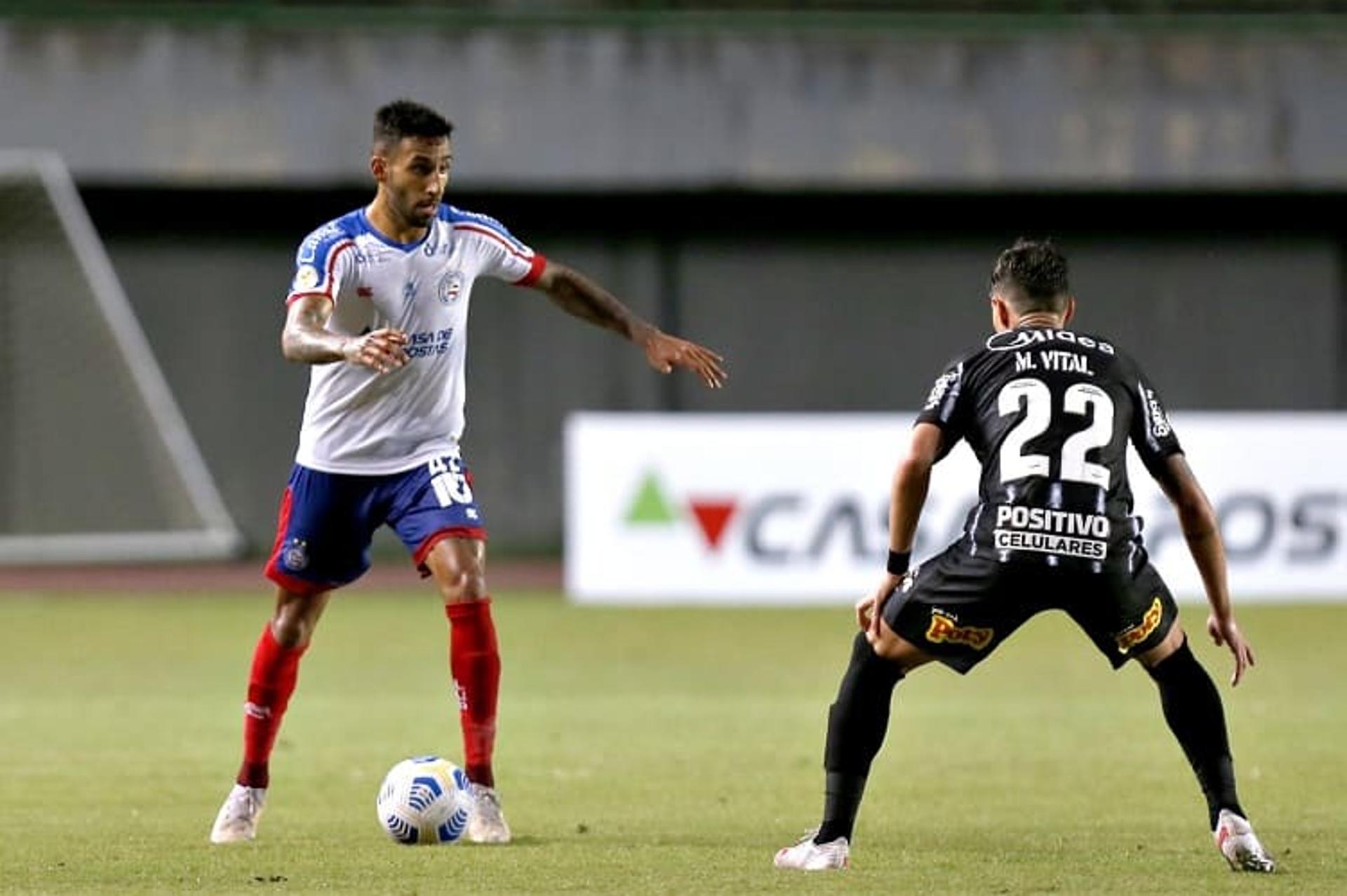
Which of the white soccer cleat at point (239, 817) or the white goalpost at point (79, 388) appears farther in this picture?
the white goalpost at point (79, 388)

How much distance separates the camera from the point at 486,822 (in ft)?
26.9

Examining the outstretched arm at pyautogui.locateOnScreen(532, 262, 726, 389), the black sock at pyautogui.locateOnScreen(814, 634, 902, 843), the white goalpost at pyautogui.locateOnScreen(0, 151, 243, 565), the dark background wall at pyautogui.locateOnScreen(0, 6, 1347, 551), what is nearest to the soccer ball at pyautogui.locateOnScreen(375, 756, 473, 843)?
the black sock at pyautogui.locateOnScreen(814, 634, 902, 843)

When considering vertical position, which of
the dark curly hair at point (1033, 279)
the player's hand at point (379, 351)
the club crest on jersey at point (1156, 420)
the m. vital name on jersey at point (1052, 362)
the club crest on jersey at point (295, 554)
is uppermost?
the dark curly hair at point (1033, 279)

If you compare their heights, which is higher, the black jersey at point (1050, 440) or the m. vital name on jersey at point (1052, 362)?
the m. vital name on jersey at point (1052, 362)

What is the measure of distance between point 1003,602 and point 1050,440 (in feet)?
1.54

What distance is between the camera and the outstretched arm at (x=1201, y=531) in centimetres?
725

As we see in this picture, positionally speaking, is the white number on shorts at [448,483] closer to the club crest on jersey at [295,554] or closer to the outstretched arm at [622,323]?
the club crest on jersey at [295,554]

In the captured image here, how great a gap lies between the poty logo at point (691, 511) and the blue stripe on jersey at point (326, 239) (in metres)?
11.8

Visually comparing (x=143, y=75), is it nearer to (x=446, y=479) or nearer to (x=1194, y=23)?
(x=1194, y=23)

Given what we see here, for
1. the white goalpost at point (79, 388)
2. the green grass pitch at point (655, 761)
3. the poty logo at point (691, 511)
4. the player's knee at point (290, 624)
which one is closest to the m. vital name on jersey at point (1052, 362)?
the green grass pitch at point (655, 761)

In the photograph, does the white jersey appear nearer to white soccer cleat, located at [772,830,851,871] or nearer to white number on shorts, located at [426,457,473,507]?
white number on shorts, located at [426,457,473,507]

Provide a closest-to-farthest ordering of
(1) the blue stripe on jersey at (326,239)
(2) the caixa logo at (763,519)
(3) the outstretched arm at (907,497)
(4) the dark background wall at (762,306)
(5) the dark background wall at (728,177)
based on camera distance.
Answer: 1. (3) the outstretched arm at (907,497)
2. (1) the blue stripe on jersey at (326,239)
3. (2) the caixa logo at (763,519)
4. (5) the dark background wall at (728,177)
5. (4) the dark background wall at (762,306)

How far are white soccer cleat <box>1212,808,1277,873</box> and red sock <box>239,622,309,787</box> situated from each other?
3105 millimetres

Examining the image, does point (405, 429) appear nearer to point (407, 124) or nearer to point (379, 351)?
point (407, 124)
